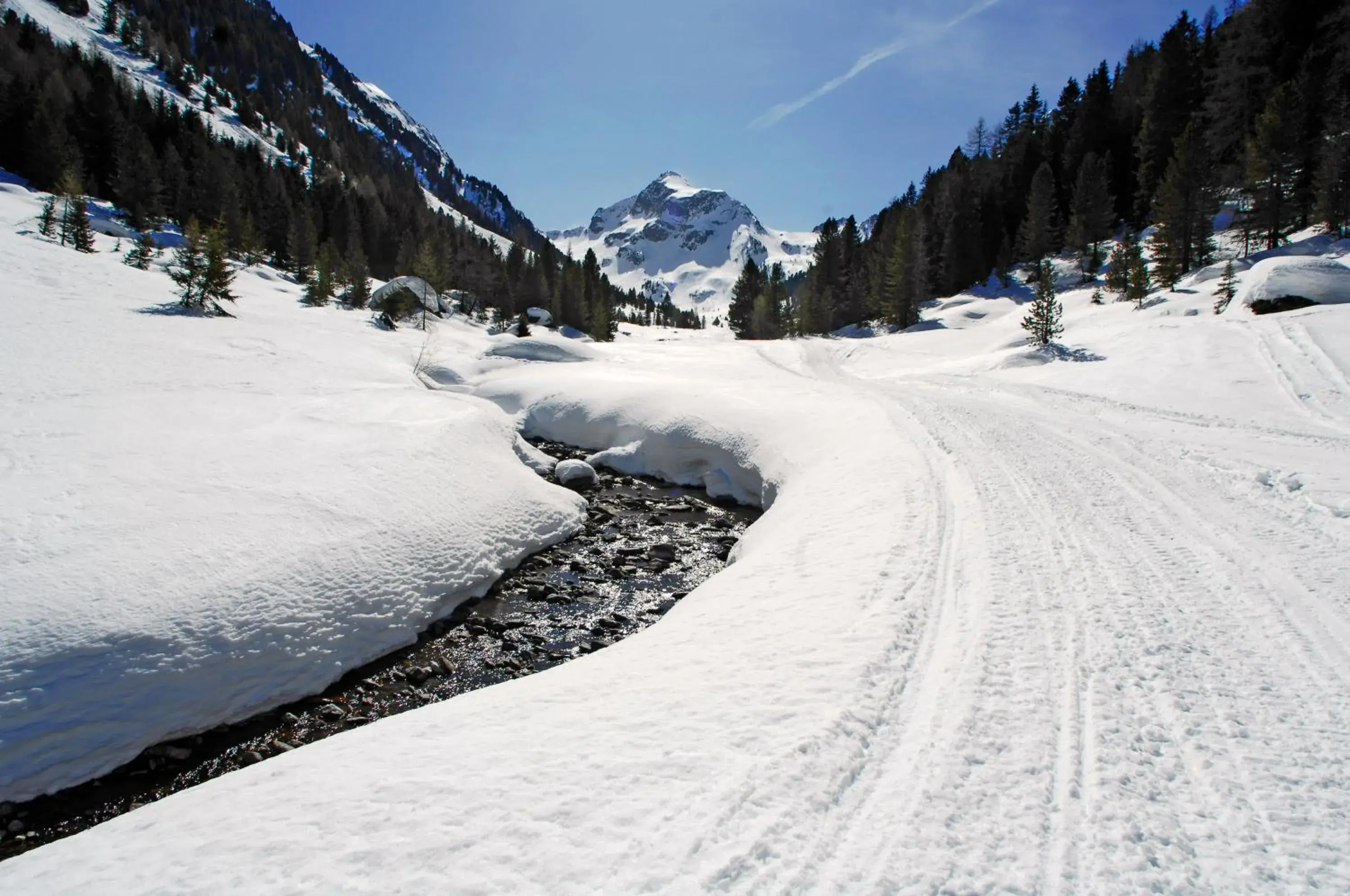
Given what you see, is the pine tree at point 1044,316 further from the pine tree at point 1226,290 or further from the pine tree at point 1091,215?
the pine tree at point 1091,215

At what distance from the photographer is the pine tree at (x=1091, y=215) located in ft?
168

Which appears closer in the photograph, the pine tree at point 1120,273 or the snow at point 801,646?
the snow at point 801,646

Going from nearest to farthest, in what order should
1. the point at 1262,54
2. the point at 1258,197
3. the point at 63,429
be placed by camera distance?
1. the point at 63,429
2. the point at 1258,197
3. the point at 1262,54

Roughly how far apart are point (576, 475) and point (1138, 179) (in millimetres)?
66046

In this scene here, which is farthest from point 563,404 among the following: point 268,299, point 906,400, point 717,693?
point 268,299

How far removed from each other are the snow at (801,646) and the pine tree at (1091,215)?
1605 inches

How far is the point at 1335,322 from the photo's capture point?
19672 mm

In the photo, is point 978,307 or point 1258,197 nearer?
point 1258,197

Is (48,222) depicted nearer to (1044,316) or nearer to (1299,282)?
(1044,316)

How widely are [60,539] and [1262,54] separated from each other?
79254 millimetres

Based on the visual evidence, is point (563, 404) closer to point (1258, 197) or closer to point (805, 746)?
point (805, 746)

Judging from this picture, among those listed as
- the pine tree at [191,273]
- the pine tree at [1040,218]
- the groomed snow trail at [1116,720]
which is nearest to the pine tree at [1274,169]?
the pine tree at [1040,218]

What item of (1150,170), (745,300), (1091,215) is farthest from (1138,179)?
(745,300)

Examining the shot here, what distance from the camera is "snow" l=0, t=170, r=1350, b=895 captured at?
344 cm
